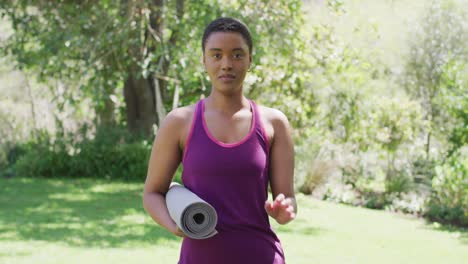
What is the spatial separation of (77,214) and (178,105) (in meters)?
4.91

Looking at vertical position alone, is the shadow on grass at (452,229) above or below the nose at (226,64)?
below

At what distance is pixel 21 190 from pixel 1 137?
191 inches

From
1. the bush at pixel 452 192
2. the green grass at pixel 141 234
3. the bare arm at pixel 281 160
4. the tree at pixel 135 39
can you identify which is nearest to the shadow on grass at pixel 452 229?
the green grass at pixel 141 234

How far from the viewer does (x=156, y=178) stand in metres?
2.29

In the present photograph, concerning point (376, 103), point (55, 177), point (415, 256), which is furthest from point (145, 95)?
point (415, 256)

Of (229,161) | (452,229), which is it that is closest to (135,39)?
(452,229)

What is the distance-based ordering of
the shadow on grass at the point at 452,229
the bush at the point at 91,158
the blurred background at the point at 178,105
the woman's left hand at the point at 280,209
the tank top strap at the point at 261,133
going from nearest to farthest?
1. the woman's left hand at the point at 280,209
2. the tank top strap at the point at 261,133
3. the shadow on grass at the point at 452,229
4. the blurred background at the point at 178,105
5. the bush at the point at 91,158

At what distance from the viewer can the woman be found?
→ 2.13 metres

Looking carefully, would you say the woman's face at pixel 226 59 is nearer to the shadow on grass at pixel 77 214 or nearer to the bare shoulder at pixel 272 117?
the bare shoulder at pixel 272 117

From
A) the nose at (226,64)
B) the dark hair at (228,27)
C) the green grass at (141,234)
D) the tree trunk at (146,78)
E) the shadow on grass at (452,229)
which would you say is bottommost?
the shadow on grass at (452,229)

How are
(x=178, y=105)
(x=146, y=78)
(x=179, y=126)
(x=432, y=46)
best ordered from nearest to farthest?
(x=179, y=126) → (x=146, y=78) → (x=178, y=105) → (x=432, y=46)

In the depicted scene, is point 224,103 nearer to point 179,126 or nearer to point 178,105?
point 179,126

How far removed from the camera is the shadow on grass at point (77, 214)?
8141 mm

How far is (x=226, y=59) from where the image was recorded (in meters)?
2.22
